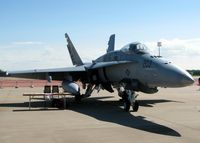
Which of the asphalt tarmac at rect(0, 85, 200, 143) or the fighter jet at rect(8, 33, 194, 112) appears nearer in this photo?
the asphalt tarmac at rect(0, 85, 200, 143)

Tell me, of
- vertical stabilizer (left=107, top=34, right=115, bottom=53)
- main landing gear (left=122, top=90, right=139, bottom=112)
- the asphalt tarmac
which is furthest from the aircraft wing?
the asphalt tarmac

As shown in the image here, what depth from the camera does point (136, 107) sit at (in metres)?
13.2

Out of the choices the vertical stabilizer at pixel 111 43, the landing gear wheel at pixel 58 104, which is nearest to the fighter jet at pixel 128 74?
the landing gear wheel at pixel 58 104

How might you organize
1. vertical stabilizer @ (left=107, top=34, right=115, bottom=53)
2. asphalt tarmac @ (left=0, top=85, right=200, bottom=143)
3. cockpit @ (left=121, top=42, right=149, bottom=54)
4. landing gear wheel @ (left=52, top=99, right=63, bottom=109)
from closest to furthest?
asphalt tarmac @ (left=0, top=85, right=200, bottom=143), cockpit @ (left=121, top=42, right=149, bottom=54), landing gear wheel @ (left=52, top=99, right=63, bottom=109), vertical stabilizer @ (left=107, top=34, right=115, bottom=53)

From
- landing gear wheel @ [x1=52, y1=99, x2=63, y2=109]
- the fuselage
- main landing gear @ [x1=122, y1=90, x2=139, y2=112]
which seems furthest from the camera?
landing gear wheel @ [x1=52, y1=99, x2=63, y2=109]

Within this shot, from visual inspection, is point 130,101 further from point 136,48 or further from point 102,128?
point 102,128

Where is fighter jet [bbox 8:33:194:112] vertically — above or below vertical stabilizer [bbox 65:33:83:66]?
below

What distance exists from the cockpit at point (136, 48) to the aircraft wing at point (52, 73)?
3288 millimetres

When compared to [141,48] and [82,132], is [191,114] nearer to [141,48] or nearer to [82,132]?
[141,48]

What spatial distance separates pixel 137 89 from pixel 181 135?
5211 millimetres

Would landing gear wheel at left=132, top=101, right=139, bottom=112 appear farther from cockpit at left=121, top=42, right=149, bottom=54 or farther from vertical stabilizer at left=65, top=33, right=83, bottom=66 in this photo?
vertical stabilizer at left=65, top=33, right=83, bottom=66

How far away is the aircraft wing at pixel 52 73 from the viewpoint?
16.8 meters

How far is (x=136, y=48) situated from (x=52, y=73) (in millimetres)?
5888

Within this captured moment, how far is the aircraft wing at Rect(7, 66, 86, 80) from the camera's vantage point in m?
16.8
